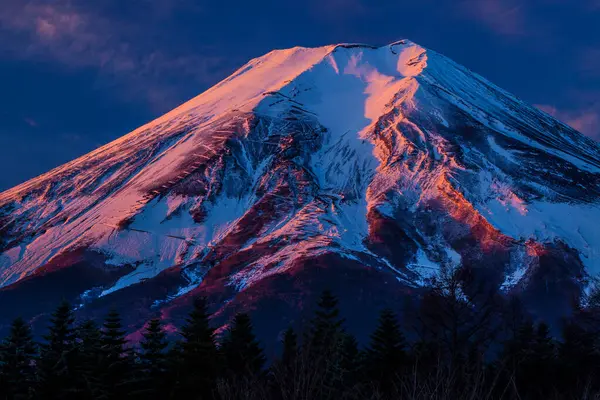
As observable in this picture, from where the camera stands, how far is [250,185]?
6506cm

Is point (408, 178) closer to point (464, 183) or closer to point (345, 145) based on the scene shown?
point (464, 183)

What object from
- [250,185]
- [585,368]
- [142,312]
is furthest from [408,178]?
[585,368]

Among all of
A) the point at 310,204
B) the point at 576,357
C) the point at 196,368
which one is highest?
the point at 310,204

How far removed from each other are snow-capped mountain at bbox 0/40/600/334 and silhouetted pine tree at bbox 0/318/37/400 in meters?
27.1

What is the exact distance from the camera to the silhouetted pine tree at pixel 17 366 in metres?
15.8

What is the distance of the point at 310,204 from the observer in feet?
194

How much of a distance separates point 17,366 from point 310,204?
4336 centimetres

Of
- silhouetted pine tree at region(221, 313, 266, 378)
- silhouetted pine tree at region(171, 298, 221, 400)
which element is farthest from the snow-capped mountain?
silhouetted pine tree at region(171, 298, 221, 400)

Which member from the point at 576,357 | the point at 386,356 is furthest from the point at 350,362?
the point at 576,357

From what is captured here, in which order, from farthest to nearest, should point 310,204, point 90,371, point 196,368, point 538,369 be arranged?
point 310,204
point 538,369
point 196,368
point 90,371

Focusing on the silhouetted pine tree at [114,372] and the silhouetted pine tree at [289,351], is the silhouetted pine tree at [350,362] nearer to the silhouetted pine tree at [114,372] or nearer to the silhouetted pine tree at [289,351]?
the silhouetted pine tree at [289,351]

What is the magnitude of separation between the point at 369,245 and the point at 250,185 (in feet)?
54.7

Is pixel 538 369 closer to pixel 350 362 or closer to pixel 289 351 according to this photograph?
pixel 350 362

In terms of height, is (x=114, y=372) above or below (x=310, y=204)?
below
